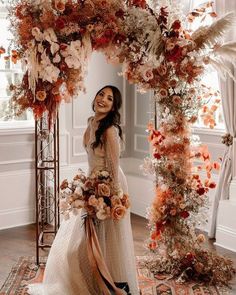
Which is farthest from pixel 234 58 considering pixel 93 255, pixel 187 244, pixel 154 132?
pixel 93 255

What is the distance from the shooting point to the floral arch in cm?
353

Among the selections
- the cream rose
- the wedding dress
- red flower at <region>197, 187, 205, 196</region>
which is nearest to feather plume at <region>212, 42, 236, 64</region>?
the wedding dress

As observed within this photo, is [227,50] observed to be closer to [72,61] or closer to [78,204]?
[72,61]

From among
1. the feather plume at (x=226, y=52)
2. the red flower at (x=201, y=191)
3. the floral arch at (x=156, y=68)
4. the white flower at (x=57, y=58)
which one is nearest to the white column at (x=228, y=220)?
the floral arch at (x=156, y=68)

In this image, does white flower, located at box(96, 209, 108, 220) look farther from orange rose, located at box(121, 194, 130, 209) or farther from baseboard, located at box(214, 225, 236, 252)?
baseboard, located at box(214, 225, 236, 252)

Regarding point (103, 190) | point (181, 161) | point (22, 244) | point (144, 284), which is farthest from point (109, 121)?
point (22, 244)

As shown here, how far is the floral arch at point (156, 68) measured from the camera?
3.53m

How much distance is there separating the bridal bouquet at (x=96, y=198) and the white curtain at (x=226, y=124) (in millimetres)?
2042

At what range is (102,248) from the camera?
3799 mm

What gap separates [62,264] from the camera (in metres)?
3.84

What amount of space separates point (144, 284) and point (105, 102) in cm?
164

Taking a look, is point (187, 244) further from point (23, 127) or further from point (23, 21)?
point (23, 127)

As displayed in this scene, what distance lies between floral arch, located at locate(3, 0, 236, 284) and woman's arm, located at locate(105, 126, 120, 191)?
1.36ft

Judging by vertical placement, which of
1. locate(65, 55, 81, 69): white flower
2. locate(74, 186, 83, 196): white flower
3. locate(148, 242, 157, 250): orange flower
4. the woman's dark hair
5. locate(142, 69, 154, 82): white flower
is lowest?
locate(148, 242, 157, 250): orange flower
